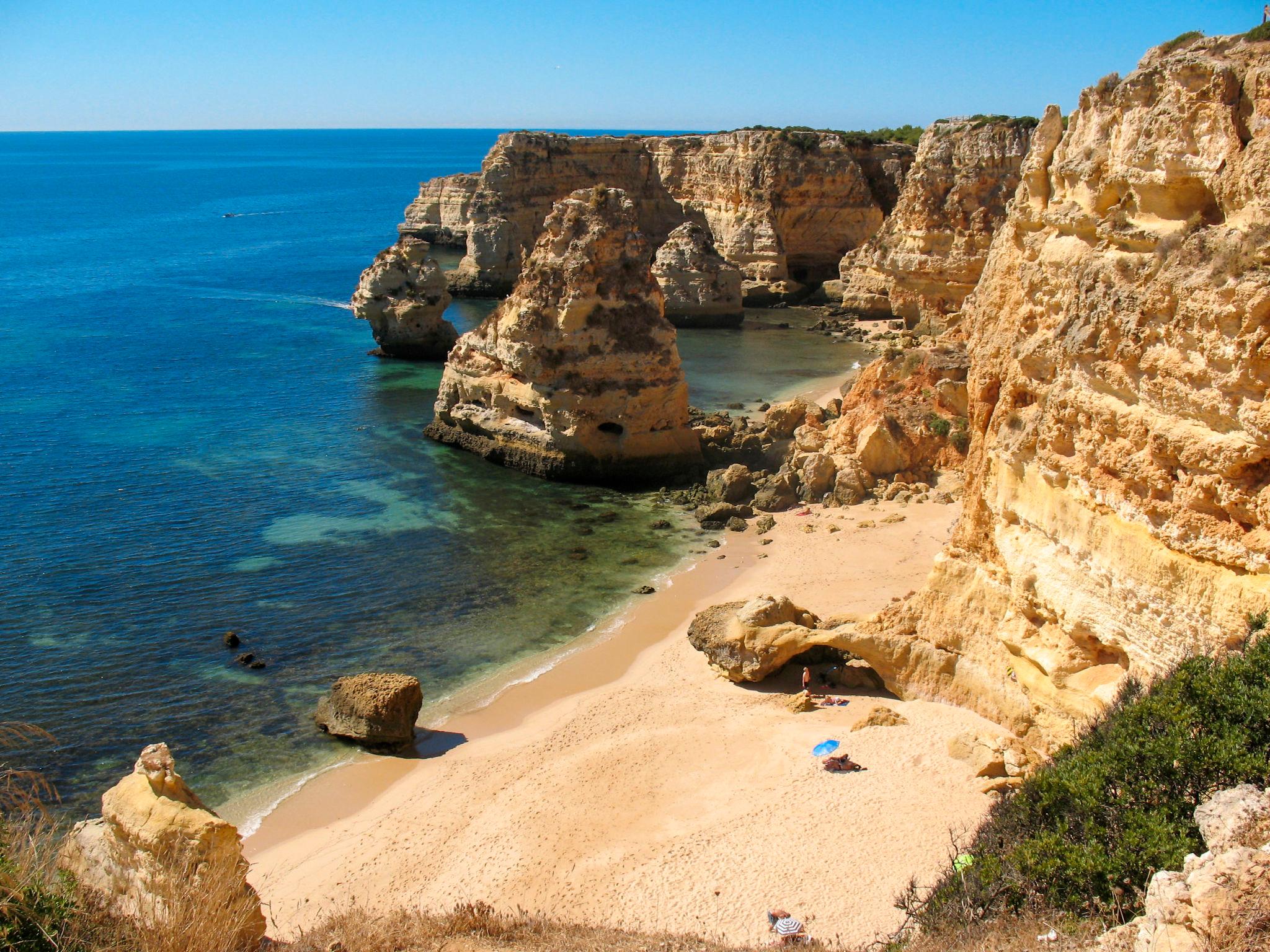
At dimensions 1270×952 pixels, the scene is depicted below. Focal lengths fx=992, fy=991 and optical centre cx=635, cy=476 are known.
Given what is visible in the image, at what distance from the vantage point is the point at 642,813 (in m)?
14.7

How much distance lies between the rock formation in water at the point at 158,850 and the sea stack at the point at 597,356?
789 inches

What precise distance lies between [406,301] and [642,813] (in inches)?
1417

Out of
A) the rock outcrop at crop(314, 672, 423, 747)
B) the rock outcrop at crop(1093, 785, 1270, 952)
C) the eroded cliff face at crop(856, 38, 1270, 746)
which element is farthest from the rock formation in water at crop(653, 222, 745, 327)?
the rock outcrop at crop(1093, 785, 1270, 952)

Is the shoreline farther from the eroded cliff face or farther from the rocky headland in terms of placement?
the eroded cliff face

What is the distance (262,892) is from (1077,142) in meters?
15.4

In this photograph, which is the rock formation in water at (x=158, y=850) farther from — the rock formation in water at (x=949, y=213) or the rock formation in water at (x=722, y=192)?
the rock formation in water at (x=722, y=192)

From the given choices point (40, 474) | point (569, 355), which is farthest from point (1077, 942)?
point (40, 474)

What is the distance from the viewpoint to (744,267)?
61.3 m

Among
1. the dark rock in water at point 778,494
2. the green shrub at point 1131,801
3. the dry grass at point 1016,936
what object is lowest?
the dark rock in water at point 778,494

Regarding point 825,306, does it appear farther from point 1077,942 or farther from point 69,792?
point 1077,942

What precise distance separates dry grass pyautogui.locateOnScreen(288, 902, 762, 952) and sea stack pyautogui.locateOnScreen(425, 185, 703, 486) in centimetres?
1998

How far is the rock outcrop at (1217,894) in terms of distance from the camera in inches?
249

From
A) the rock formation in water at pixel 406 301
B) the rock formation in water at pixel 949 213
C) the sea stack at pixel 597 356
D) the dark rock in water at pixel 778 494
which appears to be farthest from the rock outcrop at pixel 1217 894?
the rock formation in water at pixel 406 301

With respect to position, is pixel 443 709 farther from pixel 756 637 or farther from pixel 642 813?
pixel 756 637
